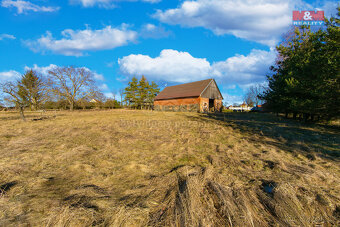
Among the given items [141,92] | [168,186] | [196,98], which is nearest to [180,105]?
[196,98]

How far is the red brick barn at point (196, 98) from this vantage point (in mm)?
26222

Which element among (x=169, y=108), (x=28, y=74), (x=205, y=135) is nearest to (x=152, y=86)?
(x=169, y=108)

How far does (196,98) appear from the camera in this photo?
2633 centimetres

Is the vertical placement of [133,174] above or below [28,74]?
below

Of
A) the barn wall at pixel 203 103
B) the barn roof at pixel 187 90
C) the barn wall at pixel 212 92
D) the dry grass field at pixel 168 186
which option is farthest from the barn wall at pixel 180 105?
the dry grass field at pixel 168 186

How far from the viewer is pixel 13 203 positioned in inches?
98.3

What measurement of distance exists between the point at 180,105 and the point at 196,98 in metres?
4.17

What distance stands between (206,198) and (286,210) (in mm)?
1344

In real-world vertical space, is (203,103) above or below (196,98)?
below

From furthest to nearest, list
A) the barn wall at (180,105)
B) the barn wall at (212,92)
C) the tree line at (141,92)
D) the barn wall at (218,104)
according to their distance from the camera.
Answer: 1. the tree line at (141,92)
2. the barn wall at (218,104)
3. the barn wall at (212,92)
4. the barn wall at (180,105)

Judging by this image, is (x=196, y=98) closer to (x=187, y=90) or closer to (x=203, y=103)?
(x=203, y=103)

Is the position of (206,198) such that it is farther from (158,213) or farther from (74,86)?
(74,86)

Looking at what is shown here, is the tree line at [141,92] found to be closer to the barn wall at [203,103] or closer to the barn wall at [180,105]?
the barn wall at [180,105]

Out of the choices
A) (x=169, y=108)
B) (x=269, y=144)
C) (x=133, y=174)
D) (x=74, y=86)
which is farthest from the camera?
(x=169, y=108)
